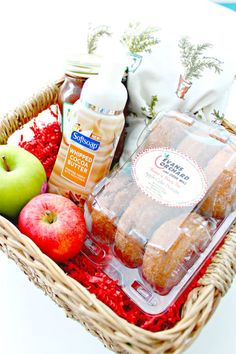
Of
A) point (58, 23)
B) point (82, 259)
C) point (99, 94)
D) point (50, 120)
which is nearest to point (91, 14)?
point (58, 23)

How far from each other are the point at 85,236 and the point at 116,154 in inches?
8.1

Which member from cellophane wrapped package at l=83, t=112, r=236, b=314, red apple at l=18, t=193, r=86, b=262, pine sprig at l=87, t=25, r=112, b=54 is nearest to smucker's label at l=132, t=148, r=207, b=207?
cellophane wrapped package at l=83, t=112, r=236, b=314

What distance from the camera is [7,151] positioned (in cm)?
80

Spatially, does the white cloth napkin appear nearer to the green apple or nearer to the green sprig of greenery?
the green sprig of greenery

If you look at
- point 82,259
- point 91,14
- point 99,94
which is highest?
point 99,94

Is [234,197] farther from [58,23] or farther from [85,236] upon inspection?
[58,23]

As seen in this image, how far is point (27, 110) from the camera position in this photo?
2.98 ft

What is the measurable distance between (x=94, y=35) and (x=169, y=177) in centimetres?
32

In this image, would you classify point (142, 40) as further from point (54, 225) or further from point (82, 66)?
point (54, 225)

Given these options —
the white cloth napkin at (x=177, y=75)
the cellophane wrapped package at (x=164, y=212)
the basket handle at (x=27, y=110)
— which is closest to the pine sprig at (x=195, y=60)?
the white cloth napkin at (x=177, y=75)

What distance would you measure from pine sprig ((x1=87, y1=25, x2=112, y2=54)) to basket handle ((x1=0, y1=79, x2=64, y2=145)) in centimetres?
9

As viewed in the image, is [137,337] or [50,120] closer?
[137,337]

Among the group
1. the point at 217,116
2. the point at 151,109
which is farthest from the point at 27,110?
the point at 217,116

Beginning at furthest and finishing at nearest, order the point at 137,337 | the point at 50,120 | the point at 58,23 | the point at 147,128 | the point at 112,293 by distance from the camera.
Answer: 1. the point at 58,23
2. the point at 50,120
3. the point at 147,128
4. the point at 112,293
5. the point at 137,337
